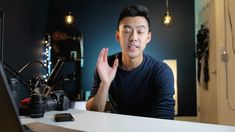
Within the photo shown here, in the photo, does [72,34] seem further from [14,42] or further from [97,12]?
[14,42]

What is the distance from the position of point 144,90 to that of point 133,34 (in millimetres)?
336

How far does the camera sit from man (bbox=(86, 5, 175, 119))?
4.85 ft

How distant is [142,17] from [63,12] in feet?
14.2

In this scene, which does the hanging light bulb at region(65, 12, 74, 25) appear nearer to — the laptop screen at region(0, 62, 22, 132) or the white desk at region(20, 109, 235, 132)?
the white desk at region(20, 109, 235, 132)

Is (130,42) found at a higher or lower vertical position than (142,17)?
lower

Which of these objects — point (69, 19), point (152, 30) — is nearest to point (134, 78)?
point (69, 19)

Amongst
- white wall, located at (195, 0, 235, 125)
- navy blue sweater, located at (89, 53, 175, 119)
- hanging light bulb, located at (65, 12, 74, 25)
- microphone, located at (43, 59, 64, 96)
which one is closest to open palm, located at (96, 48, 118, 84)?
navy blue sweater, located at (89, 53, 175, 119)

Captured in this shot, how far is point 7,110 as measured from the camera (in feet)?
1.53

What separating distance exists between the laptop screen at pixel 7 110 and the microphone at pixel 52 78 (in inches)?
28.2

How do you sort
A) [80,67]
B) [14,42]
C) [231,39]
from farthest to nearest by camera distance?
[80,67] < [14,42] < [231,39]

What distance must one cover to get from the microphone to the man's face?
19.1 inches

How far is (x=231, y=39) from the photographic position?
2941mm

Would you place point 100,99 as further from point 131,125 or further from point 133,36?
point 131,125

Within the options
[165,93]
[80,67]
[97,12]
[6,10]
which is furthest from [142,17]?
[97,12]
